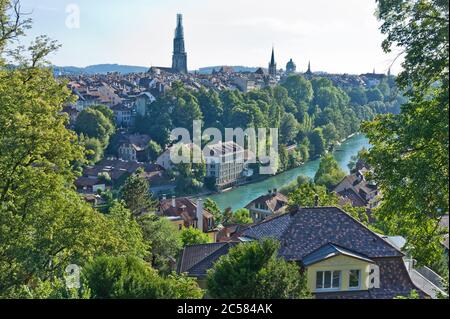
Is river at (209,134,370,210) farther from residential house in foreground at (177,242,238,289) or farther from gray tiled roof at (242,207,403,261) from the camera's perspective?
gray tiled roof at (242,207,403,261)

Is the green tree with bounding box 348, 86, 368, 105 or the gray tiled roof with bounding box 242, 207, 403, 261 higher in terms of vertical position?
the green tree with bounding box 348, 86, 368, 105

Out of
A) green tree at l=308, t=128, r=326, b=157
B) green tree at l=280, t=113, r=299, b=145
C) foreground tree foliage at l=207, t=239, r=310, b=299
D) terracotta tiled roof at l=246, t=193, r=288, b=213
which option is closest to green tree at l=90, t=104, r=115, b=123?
green tree at l=280, t=113, r=299, b=145

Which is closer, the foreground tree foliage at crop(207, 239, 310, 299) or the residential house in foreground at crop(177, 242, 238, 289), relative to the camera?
the foreground tree foliage at crop(207, 239, 310, 299)

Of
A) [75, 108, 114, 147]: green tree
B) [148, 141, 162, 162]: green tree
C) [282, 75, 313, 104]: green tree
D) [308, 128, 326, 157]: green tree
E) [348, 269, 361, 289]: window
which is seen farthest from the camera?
[282, 75, 313, 104]: green tree

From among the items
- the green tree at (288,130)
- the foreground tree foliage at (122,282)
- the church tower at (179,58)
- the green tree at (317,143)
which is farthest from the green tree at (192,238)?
the church tower at (179,58)

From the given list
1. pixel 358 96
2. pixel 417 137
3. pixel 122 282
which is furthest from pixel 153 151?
pixel 358 96

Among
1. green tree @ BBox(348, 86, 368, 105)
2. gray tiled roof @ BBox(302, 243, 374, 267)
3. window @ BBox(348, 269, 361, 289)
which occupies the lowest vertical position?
window @ BBox(348, 269, 361, 289)
